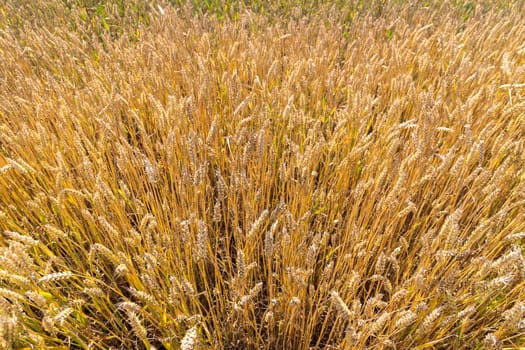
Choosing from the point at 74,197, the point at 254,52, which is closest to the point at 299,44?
the point at 254,52

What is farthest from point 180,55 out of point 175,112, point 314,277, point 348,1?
point 348,1

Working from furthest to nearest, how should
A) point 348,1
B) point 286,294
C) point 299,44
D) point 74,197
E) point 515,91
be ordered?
point 348,1 → point 299,44 → point 515,91 → point 74,197 → point 286,294

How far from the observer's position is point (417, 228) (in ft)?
4.84

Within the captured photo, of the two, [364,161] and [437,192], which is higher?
[364,161]

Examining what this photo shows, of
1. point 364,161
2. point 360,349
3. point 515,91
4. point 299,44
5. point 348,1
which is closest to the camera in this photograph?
point 360,349

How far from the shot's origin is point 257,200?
1.32 metres

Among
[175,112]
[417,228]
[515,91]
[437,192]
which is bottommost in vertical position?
[417,228]

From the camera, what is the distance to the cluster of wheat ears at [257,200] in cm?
102

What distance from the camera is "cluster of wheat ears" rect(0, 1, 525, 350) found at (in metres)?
1.02

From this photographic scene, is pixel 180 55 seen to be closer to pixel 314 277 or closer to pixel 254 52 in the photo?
pixel 254 52

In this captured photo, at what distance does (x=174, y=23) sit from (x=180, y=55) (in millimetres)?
584

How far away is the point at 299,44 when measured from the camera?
8.41 ft

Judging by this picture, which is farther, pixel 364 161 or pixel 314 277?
pixel 364 161

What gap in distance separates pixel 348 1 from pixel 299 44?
131cm
